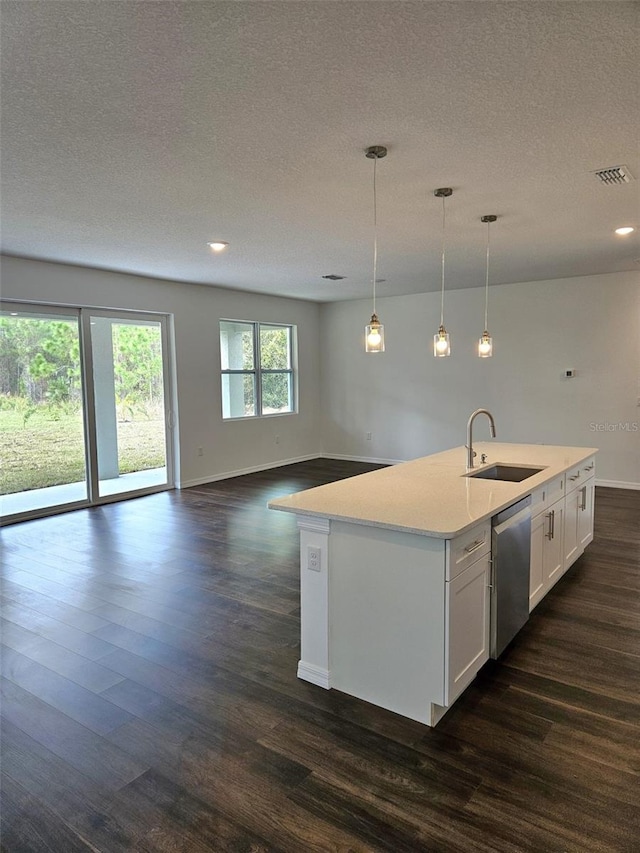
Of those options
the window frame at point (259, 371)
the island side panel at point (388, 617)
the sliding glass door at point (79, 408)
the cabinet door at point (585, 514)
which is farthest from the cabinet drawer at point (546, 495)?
the window frame at point (259, 371)

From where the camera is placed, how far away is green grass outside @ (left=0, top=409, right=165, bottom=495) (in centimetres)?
511

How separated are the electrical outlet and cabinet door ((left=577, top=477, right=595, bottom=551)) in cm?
227

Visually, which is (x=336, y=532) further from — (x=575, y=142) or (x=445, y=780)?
(x=575, y=142)

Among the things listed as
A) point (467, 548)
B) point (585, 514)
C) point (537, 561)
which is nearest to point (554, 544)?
point (537, 561)

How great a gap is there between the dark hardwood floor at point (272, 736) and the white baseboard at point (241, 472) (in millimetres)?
3147

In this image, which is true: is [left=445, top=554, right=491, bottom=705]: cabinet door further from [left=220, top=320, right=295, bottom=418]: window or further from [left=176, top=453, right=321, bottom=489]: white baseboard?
[left=220, top=320, right=295, bottom=418]: window

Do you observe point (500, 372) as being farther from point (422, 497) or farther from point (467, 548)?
point (467, 548)

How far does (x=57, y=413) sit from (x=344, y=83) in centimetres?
460

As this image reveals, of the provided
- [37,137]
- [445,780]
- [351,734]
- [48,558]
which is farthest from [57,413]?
[445,780]

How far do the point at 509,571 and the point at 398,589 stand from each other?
706 millimetres

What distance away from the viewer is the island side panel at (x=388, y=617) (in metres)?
2.14

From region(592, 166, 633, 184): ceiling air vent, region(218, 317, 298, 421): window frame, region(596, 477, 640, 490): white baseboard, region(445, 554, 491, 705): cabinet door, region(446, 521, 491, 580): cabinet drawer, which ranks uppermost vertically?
region(592, 166, 633, 184): ceiling air vent

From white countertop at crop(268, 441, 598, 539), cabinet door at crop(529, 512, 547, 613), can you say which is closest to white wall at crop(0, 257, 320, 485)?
white countertop at crop(268, 441, 598, 539)

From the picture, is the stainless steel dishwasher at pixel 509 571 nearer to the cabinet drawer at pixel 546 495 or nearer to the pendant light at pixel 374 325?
the cabinet drawer at pixel 546 495
